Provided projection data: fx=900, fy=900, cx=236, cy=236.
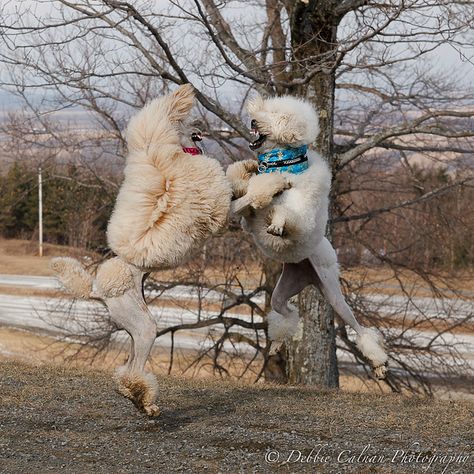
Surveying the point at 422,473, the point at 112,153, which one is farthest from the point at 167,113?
the point at 112,153

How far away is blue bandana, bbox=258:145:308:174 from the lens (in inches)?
231

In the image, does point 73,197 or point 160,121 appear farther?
point 73,197

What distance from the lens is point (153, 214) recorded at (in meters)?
5.66

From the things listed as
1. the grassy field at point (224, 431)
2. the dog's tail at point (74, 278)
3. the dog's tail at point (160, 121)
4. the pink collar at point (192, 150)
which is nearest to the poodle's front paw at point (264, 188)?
the pink collar at point (192, 150)

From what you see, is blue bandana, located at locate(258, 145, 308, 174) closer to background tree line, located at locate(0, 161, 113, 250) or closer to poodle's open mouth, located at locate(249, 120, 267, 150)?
→ poodle's open mouth, located at locate(249, 120, 267, 150)

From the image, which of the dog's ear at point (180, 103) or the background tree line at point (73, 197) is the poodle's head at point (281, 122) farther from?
the background tree line at point (73, 197)

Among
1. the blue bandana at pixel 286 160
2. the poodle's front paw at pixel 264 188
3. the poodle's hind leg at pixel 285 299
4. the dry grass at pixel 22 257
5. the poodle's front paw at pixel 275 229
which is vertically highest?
the blue bandana at pixel 286 160

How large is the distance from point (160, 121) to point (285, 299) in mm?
1833

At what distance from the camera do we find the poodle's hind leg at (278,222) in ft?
18.7

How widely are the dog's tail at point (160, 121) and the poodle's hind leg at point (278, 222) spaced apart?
789 millimetres

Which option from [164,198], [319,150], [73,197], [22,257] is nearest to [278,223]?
[164,198]

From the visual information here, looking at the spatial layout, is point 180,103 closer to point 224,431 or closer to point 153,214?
point 153,214

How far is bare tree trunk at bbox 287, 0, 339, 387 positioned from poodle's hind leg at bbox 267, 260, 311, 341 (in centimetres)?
411

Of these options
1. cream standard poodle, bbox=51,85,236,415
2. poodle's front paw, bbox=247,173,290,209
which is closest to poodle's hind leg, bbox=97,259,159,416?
cream standard poodle, bbox=51,85,236,415
